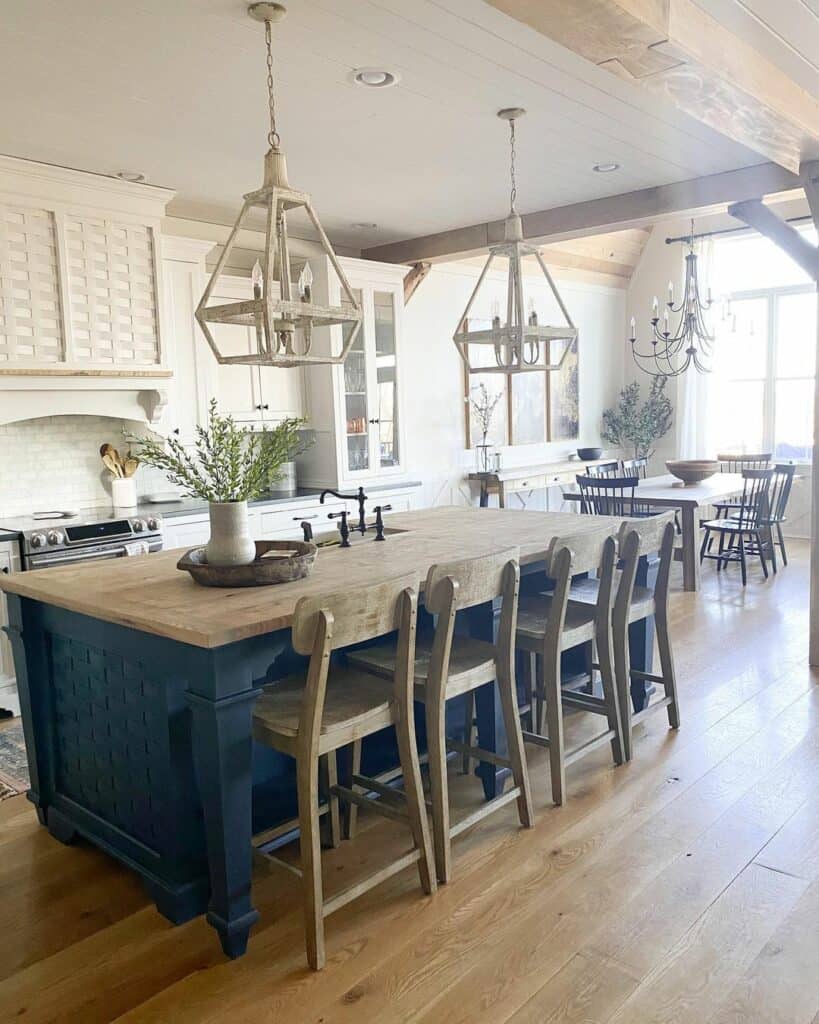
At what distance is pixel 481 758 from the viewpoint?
2.81m

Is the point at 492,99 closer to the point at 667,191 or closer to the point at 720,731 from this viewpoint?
the point at 667,191

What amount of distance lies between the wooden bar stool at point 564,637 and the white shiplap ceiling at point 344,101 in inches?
71.0

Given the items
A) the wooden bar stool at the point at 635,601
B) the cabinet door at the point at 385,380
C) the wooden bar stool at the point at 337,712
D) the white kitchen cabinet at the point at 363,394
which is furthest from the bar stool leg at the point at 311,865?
the cabinet door at the point at 385,380

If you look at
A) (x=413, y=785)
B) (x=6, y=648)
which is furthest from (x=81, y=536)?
(x=413, y=785)

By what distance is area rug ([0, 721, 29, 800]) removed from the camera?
3.23 metres

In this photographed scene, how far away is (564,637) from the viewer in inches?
118

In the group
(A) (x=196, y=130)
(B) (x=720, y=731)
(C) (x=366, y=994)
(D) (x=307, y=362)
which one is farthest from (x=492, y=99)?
(C) (x=366, y=994)

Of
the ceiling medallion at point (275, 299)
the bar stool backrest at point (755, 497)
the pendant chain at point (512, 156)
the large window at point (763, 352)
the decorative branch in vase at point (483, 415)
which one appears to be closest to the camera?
the ceiling medallion at point (275, 299)

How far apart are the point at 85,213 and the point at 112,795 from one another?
2.98 metres

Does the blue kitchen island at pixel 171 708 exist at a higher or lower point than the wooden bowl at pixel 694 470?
lower

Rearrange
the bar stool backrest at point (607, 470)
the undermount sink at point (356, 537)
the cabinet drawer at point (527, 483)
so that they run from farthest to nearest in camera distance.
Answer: the bar stool backrest at point (607, 470)
the cabinet drawer at point (527, 483)
the undermount sink at point (356, 537)

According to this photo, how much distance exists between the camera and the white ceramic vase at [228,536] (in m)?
2.58

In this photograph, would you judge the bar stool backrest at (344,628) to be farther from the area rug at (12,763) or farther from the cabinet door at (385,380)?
the cabinet door at (385,380)

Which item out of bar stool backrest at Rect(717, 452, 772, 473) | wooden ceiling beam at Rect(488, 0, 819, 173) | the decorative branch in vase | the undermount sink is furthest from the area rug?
bar stool backrest at Rect(717, 452, 772, 473)
